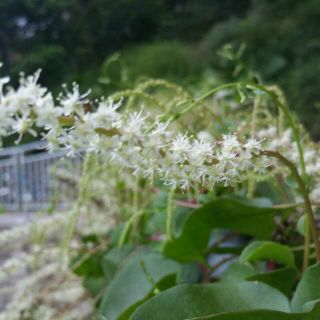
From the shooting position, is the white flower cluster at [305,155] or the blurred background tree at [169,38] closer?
the white flower cluster at [305,155]

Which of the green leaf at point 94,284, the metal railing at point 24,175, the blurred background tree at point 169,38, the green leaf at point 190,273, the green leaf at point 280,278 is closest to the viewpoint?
the green leaf at point 280,278

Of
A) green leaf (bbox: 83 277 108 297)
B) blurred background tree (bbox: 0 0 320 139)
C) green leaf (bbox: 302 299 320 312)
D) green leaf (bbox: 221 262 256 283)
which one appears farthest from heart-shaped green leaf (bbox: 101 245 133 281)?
blurred background tree (bbox: 0 0 320 139)

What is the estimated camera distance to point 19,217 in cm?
175

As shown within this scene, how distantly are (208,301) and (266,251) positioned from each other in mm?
65

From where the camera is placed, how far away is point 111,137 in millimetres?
210

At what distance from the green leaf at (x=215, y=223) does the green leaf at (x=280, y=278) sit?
5 cm

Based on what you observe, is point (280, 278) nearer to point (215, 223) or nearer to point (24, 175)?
point (215, 223)

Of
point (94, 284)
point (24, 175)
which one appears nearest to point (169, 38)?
point (24, 175)

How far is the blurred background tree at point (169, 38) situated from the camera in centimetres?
369

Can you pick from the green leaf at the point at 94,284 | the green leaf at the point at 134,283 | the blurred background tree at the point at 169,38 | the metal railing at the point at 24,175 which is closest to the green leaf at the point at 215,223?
the green leaf at the point at 134,283

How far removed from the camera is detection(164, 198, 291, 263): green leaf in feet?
1.08

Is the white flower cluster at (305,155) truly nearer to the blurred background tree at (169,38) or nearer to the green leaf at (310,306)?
the green leaf at (310,306)

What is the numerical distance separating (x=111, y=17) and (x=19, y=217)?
4287mm

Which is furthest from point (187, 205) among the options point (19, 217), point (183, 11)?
point (183, 11)
